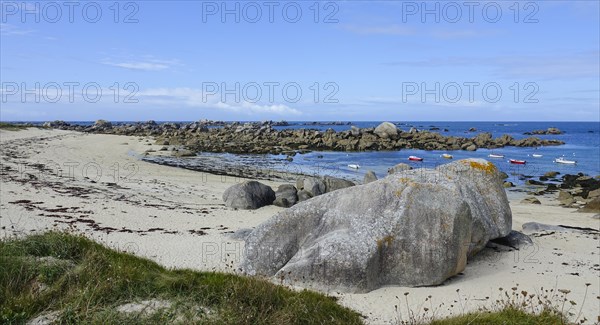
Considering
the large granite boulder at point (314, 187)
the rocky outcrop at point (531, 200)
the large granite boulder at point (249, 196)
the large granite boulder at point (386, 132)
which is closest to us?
the large granite boulder at point (249, 196)

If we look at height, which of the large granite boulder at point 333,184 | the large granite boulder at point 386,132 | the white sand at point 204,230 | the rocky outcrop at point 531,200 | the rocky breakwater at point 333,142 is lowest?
the rocky outcrop at point 531,200

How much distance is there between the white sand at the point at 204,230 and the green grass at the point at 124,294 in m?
2.66

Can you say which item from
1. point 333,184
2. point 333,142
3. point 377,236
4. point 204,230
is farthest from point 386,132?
point 377,236

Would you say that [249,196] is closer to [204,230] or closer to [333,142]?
[204,230]

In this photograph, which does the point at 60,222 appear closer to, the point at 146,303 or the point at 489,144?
the point at 146,303

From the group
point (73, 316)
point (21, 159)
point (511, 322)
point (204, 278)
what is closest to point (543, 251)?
point (511, 322)

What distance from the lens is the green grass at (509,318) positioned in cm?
729

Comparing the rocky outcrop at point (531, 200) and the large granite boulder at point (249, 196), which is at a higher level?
the large granite boulder at point (249, 196)

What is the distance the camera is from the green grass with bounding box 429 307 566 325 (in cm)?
729

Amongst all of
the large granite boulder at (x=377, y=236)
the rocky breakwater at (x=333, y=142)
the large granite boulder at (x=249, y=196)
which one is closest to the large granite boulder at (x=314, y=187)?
the large granite boulder at (x=249, y=196)

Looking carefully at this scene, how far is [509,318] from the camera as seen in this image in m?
7.51

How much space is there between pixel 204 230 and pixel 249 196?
16.1ft

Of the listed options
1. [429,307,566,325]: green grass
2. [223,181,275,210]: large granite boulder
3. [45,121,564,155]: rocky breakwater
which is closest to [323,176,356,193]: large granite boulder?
[223,181,275,210]: large granite boulder

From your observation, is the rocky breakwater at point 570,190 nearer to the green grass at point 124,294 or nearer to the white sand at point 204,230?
the white sand at point 204,230
